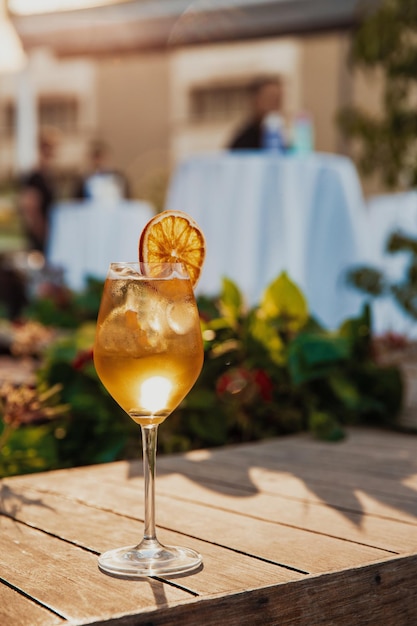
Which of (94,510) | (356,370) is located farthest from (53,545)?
(356,370)

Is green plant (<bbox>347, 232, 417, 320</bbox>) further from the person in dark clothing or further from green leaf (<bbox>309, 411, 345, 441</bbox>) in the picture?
the person in dark clothing

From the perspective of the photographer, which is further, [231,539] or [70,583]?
[231,539]

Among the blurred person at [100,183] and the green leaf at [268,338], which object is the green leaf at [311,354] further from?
the blurred person at [100,183]

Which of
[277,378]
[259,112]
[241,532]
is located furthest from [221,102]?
[241,532]

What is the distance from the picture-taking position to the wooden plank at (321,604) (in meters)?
0.99

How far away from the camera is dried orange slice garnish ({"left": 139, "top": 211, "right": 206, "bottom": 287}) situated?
3.74 ft

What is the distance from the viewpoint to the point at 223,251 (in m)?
4.54

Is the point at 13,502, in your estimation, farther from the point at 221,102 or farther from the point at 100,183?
the point at 221,102

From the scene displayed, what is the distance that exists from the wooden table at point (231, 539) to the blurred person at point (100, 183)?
499 centimetres

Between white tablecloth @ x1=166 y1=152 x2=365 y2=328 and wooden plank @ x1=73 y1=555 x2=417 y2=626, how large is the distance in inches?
125

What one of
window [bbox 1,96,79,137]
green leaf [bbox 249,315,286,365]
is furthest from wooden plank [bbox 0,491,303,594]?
window [bbox 1,96,79,137]

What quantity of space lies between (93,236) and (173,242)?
5272mm

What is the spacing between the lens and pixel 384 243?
4285 millimetres

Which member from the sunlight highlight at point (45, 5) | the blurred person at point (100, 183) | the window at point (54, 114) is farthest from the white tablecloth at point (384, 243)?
the window at point (54, 114)
